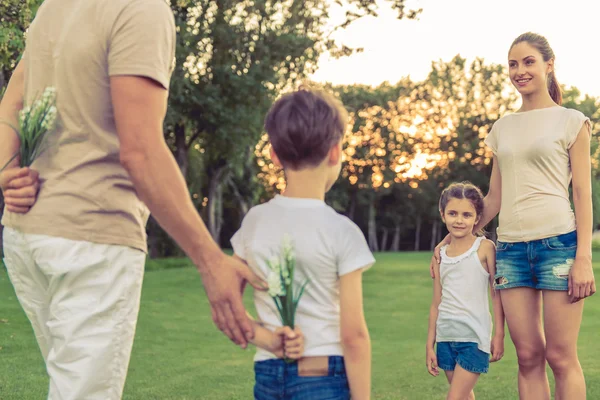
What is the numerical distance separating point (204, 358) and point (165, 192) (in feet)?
25.4

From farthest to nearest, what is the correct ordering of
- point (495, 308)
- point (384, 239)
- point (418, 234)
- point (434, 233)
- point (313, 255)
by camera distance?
1. point (434, 233)
2. point (418, 234)
3. point (384, 239)
4. point (495, 308)
5. point (313, 255)

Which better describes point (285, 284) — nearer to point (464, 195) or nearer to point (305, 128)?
point (305, 128)

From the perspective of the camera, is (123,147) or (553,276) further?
(553,276)

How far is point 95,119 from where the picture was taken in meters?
2.63

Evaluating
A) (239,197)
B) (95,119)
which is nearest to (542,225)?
(95,119)

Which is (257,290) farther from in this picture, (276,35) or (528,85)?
(276,35)

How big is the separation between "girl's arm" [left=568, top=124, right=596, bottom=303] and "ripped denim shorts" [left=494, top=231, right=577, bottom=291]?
0.15 ft

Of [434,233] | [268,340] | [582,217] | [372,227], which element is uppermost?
[582,217]

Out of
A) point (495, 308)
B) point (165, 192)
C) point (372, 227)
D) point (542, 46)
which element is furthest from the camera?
point (372, 227)

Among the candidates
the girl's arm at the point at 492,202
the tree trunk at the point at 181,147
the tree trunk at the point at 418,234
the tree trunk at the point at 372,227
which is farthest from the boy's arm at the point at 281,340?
the tree trunk at the point at 418,234

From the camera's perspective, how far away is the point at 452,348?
4.86 m

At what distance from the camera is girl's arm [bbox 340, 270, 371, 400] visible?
8.57ft

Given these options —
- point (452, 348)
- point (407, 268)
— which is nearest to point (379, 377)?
point (452, 348)

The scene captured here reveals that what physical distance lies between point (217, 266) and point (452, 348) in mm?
2653
